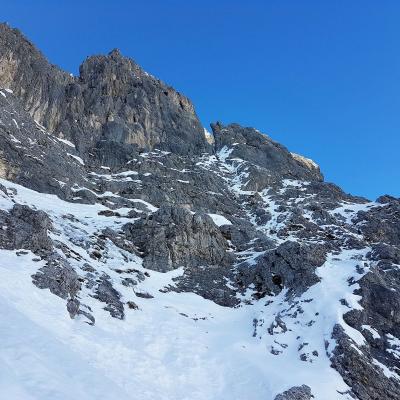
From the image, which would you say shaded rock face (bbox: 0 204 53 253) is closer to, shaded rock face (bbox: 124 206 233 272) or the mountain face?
the mountain face

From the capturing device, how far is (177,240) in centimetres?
5316

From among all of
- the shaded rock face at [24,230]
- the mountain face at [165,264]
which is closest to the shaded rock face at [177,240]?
the mountain face at [165,264]

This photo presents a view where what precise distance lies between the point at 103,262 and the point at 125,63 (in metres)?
76.1

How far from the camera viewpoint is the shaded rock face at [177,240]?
51.2 meters

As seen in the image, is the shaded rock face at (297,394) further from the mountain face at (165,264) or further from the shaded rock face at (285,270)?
the shaded rock face at (285,270)

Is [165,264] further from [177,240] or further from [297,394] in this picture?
[297,394]

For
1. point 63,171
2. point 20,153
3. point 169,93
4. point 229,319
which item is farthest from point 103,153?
point 229,319

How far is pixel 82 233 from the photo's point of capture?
48.7 metres

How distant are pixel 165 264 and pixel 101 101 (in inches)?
2270

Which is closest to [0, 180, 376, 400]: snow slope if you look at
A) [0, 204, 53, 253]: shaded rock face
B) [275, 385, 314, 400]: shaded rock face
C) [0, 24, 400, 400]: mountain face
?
[0, 24, 400, 400]: mountain face

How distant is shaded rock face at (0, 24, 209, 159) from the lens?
88.9 metres

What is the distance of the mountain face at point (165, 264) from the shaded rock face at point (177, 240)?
0.18m

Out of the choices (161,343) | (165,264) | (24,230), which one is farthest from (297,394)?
(165,264)

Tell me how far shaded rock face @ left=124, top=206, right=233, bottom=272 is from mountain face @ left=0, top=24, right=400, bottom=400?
0.18m
